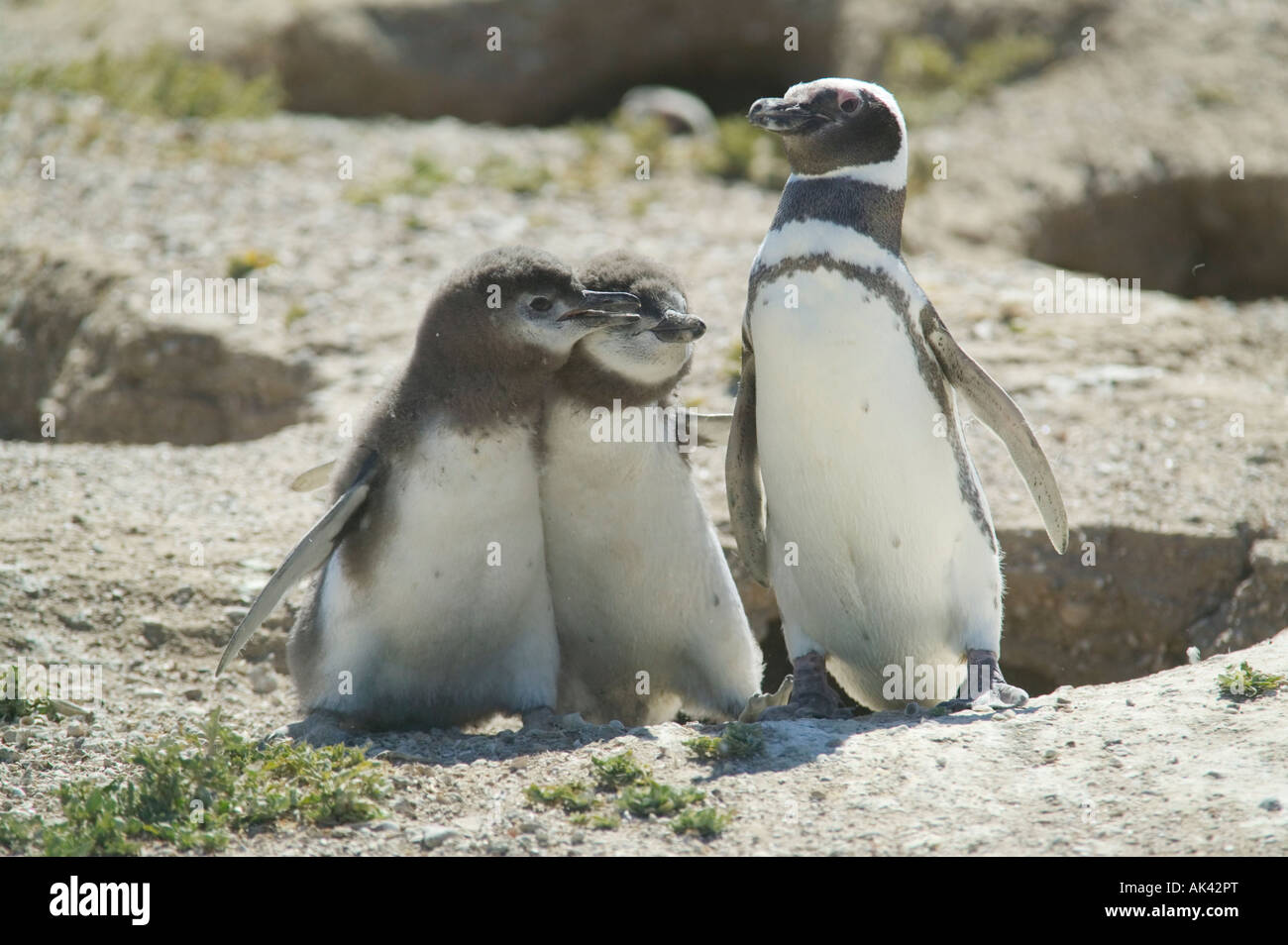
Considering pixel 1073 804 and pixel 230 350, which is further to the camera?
pixel 230 350

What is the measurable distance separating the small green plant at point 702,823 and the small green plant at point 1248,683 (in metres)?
1.31

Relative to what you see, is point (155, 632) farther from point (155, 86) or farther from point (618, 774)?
point (155, 86)

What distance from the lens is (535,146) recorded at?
9.62 metres

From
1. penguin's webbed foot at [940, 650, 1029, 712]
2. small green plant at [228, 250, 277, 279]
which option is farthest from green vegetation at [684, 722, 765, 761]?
small green plant at [228, 250, 277, 279]

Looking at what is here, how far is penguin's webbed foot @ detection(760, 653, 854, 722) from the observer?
3.81m

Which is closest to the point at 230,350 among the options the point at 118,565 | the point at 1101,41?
the point at 118,565

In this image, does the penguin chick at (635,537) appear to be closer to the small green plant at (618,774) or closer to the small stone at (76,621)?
the small green plant at (618,774)

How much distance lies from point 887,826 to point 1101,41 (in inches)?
344

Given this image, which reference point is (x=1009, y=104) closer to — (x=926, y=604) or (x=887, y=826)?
(x=926, y=604)

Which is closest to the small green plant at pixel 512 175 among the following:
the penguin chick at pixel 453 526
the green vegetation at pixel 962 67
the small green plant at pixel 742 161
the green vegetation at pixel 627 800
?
the small green plant at pixel 742 161

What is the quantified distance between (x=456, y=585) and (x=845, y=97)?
1.64m

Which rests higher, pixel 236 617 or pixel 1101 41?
pixel 1101 41

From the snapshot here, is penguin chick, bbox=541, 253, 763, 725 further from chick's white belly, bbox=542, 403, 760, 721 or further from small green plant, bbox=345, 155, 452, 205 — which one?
small green plant, bbox=345, 155, 452, 205

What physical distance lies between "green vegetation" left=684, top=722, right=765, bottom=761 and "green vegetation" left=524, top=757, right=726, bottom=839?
0.59 feet
